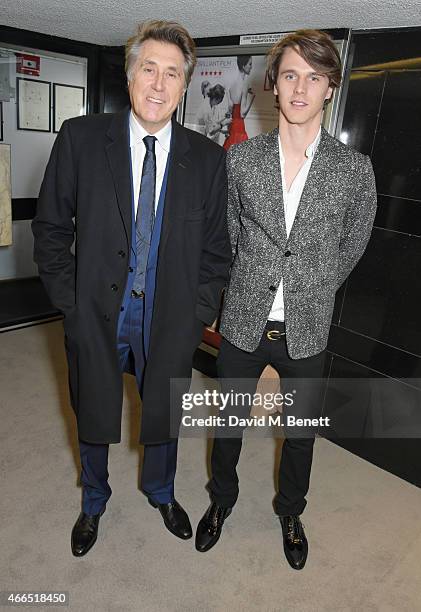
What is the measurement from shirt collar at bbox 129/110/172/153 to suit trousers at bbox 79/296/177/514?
51cm

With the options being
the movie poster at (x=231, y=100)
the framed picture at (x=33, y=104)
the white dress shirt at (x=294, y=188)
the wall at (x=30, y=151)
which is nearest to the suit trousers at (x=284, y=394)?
the white dress shirt at (x=294, y=188)

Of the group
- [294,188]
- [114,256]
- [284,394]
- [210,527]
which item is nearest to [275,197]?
[294,188]

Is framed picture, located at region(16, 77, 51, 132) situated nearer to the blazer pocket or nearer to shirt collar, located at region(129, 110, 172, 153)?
shirt collar, located at region(129, 110, 172, 153)

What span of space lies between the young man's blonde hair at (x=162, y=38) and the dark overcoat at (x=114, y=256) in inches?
7.0

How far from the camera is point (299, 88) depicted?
5.37 feet

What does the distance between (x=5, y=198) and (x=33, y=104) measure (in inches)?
26.4

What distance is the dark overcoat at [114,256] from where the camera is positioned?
1.65 metres

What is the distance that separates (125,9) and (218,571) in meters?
2.29

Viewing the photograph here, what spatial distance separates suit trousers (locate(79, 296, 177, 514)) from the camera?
A: 1817mm

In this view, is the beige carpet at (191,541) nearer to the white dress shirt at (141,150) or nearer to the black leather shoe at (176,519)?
the black leather shoe at (176,519)

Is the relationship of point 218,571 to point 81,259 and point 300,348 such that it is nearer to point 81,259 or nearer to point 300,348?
point 300,348

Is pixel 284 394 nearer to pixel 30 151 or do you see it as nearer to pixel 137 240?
pixel 137 240

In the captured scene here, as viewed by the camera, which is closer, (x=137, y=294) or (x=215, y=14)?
(x=137, y=294)

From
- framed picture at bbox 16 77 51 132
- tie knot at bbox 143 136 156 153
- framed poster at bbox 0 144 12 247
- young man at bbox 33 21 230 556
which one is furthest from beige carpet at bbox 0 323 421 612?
framed picture at bbox 16 77 51 132
